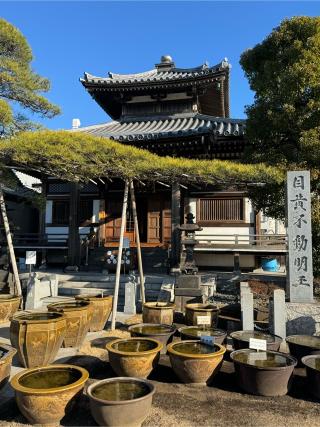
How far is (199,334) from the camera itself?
666 centimetres

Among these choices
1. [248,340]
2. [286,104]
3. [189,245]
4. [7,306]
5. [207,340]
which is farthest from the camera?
[189,245]

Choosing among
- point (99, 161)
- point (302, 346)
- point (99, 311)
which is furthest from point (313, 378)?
point (99, 161)

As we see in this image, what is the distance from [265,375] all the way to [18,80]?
8992 mm

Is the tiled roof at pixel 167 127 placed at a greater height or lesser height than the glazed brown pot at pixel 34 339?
greater

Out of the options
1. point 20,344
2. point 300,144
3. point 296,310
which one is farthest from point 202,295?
point 20,344

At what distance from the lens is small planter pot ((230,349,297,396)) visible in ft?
16.6

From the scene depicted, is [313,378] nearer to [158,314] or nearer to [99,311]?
[158,314]

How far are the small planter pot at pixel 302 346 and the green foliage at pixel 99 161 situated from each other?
4335mm

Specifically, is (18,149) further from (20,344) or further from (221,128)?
(221,128)

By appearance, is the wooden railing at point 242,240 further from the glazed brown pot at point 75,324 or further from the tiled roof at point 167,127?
the glazed brown pot at point 75,324

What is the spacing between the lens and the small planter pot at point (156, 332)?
654 cm

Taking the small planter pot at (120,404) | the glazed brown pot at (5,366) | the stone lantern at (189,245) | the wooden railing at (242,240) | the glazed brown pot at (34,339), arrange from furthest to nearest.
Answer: the wooden railing at (242,240) → the stone lantern at (189,245) → the glazed brown pot at (34,339) → the glazed brown pot at (5,366) → the small planter pot at (120,404)

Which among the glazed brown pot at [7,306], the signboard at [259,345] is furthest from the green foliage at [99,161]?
the signboard at [259,345]

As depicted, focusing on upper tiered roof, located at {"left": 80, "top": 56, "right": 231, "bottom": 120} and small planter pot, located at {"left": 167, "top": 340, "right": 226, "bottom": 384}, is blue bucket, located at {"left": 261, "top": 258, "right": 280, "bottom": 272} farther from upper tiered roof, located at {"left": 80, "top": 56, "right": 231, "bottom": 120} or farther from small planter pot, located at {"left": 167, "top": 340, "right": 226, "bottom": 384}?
small planter pot, located at {"left": 167, "top": 340, "right": 226, "bottom": 384}
